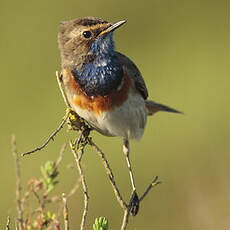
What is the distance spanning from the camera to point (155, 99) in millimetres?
11812

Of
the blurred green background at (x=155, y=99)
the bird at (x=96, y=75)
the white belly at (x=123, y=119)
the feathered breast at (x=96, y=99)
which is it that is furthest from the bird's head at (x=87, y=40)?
the blurred green background at (x=155, y=99)

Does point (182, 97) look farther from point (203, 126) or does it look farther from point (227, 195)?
point (227, 195)

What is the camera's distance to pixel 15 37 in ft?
44.6

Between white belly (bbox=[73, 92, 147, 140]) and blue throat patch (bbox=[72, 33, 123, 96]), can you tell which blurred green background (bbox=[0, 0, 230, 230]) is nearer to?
white belly (bbox=[73, 92, 147, 140])

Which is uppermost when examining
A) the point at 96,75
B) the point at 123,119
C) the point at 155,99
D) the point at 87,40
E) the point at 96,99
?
the point at 155,99

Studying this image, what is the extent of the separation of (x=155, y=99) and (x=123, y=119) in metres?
6.50

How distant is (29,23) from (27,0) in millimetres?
772

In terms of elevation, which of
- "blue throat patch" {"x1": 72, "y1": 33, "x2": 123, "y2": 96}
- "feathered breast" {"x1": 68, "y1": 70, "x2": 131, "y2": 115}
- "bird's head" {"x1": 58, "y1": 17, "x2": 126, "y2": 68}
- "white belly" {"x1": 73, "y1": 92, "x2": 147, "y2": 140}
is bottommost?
"white belly" {"x1": 73, "y1": 92, "x2": 147, "y2": 140}

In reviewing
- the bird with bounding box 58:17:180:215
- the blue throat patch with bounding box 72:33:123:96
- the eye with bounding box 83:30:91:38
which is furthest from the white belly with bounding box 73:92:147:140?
the eye with bounding box 83:30:91:38

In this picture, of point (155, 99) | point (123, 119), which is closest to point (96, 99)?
point (123, 119)

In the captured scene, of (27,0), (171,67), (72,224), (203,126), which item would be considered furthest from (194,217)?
(27,0)

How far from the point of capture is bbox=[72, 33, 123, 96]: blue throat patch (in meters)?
5.13

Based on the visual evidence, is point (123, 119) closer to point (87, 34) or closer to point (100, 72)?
point (100, 72)

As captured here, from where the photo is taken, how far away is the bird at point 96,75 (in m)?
5.09
